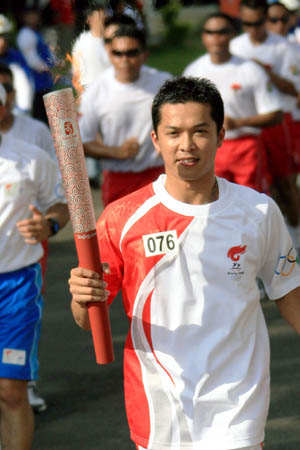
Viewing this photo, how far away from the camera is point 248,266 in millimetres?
2883

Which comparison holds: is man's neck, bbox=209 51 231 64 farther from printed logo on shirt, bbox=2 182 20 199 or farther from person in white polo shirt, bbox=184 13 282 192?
printed logo on shirt, bbox=2 182 20 199

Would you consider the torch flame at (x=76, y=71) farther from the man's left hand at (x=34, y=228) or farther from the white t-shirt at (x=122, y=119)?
the white t-shirt at (x=122, y=119)

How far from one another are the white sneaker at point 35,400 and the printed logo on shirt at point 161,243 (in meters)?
2.40

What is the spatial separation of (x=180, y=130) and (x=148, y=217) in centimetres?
30

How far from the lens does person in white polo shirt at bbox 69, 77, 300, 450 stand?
2.84 m

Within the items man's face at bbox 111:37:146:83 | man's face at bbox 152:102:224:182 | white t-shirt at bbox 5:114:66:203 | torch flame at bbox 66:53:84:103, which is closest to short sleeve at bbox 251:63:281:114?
man's face at bbox 111:37:146:83

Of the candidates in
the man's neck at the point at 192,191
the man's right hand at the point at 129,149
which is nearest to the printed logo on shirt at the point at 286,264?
the man's neck at the point at 192,191

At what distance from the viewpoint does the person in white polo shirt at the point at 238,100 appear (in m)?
6.59

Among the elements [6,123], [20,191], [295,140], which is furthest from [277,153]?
[20,191]

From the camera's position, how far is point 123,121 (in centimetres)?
632

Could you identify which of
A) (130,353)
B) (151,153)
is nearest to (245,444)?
(130,353)

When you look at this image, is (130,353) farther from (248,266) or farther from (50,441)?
(50,441)

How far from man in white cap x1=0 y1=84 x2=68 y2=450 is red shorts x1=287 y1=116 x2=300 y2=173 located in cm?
348

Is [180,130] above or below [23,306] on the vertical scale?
above
